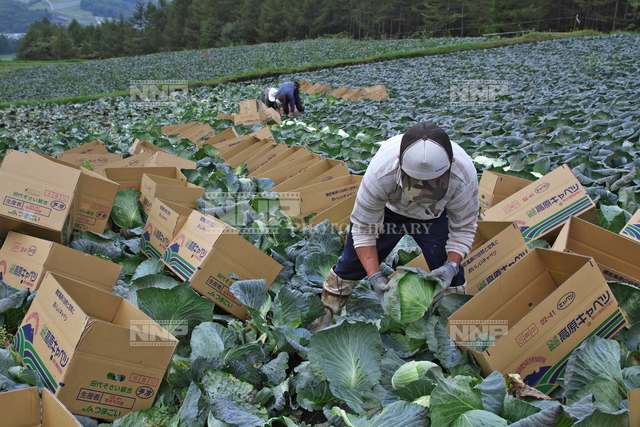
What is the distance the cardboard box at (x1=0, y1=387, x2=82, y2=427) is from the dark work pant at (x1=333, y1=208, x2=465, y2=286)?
1.64 meters

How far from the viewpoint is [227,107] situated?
37.8ft

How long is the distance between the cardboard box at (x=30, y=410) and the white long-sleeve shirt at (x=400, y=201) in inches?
63.7

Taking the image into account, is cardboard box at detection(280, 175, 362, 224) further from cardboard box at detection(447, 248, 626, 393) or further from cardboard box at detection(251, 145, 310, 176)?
cardboard box at detection(447, 248, 626, 393)

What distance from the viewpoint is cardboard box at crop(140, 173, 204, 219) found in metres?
3.68

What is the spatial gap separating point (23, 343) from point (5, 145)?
530 centimetres

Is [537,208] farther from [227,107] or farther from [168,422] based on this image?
[227,107]

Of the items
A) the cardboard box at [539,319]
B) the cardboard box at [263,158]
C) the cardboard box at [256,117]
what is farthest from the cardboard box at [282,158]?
the cardboard box at [256,117]

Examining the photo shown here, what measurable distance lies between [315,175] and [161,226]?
177cm

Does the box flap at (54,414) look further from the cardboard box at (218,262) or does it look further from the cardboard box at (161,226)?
the cardboard box at (161,226)

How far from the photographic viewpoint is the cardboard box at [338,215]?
367cm

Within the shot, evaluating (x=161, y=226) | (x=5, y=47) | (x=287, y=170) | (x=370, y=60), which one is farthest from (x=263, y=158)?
(x=5, y=47)

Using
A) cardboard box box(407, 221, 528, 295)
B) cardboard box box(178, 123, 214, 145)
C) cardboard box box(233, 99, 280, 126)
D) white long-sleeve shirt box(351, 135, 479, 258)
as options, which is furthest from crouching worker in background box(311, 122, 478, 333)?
cardboard box box(233, 99, 280, 126)

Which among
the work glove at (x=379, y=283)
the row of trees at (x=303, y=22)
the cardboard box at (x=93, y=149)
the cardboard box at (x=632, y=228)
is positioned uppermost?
the row of trees at (x=303, y=22)

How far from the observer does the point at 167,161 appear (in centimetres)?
480
